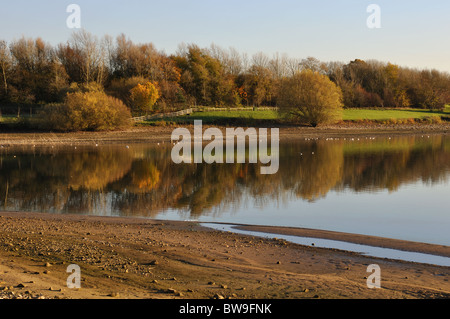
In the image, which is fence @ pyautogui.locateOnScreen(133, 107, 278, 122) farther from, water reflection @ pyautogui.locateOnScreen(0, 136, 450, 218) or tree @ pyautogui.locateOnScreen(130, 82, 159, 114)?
water reflection @ pyautogui.locateOnScreen(0, 136, 450, 218)

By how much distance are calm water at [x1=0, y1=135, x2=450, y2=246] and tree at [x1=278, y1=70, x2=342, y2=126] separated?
28.1 m

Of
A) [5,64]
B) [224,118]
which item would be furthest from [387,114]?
[5,64]

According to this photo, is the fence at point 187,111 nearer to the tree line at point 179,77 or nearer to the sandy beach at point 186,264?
the tree line at point 179,77

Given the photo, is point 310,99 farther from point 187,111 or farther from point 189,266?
point 189,266

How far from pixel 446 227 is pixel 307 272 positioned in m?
7.02

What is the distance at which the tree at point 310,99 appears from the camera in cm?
6438

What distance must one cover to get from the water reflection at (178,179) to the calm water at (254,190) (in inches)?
1.8

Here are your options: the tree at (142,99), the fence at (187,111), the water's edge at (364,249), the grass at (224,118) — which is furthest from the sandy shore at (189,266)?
the tree at (142,99)

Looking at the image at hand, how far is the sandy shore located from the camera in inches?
316

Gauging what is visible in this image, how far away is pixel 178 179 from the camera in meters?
25.4

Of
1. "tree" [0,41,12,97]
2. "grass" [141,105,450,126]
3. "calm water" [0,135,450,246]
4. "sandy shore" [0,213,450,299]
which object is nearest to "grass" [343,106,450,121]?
"grass" [141,105,450,126]

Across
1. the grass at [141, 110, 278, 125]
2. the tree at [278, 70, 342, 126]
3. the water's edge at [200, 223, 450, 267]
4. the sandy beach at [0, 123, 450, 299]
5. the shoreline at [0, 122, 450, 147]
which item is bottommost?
the water's edge at [200, 223, 450, 267]

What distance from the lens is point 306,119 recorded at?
218 ft

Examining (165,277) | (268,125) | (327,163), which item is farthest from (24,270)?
(268,125)
